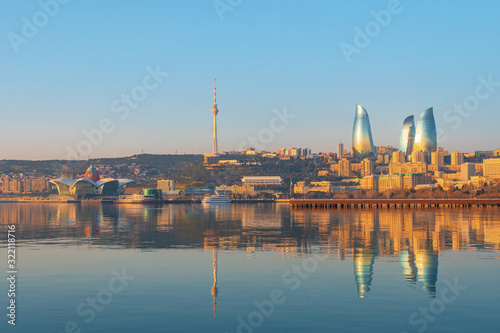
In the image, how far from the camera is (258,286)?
22.9 m

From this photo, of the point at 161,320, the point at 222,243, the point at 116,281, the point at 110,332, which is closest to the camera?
the point at 110,332

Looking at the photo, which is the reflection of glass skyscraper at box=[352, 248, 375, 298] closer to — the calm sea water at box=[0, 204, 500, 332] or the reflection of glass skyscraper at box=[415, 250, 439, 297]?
the calm sea water at box=[0, 204, 500, 332]

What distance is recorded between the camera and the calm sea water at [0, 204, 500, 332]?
1753 cm

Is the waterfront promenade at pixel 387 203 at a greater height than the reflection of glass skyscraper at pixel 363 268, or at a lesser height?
lesser

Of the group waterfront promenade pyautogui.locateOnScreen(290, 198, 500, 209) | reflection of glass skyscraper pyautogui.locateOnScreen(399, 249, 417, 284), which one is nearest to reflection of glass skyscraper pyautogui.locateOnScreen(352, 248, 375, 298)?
reflection of glass skyscraper pyautogui.locateOnScreen(399, 249, 417, 284)

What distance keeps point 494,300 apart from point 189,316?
940 cm

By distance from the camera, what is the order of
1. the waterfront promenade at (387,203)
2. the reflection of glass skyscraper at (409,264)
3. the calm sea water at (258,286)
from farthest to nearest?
1. the waterfront promenade at (387,203)
2. the reflection of glass skyscraper at (409,264)
3. the calm sea water at (258,286)

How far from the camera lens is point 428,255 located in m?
31.1

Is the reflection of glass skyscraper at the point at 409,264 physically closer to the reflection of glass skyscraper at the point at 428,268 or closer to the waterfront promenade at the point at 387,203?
the reflection of glass skyscraper at the point at 428,268

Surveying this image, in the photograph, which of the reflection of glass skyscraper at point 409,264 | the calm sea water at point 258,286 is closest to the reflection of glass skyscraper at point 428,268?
the calm sea water at point 258,286

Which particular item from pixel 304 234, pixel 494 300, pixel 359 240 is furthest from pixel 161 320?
pixel 304 234

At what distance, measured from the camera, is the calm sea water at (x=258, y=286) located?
57.5 feet

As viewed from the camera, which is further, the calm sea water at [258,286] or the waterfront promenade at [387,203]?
the waterfront promenade at [387,203]

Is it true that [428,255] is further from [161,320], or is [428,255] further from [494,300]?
[161,320]
